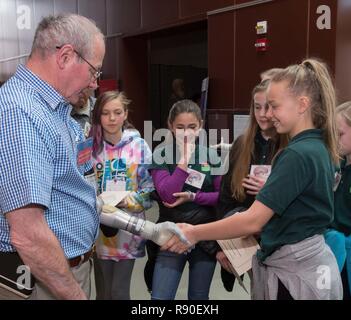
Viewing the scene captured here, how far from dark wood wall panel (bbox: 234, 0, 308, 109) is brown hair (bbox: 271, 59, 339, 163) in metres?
2.34

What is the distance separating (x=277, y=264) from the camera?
1.38 meters

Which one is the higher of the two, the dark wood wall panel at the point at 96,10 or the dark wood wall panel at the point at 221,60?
the dark wood wall panel at the point at 96,10

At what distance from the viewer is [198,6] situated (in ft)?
15.0

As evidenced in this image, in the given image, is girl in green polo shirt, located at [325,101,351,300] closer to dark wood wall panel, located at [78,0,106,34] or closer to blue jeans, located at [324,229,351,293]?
blue jeans, located at [324,229,351,293]

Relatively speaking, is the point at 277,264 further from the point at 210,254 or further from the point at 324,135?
the point at 210,254

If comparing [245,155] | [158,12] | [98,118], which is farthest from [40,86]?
[158,12]

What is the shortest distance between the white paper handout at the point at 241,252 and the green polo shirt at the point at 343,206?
1.40 feet

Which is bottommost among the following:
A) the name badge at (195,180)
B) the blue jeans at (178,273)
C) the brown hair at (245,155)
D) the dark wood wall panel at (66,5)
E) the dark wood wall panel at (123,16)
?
the blue jeans at (178,273)

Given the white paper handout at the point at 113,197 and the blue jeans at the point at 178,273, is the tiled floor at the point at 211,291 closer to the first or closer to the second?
the blue jeans at the point at 178,273

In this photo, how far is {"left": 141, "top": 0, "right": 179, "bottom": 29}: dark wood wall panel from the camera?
495 cm

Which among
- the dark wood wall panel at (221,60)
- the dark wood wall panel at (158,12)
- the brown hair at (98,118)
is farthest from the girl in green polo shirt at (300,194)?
the dark wood wall panel at (158,12)

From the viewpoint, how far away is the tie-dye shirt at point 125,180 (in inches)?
86.9

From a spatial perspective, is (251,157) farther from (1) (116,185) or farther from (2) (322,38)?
(2) (322,38)

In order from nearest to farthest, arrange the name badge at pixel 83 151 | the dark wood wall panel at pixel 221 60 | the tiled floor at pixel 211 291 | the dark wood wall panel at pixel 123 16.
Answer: the name badge at pixel 83 151, the tiled floor at pixel 211 291, the dark wood wall panel at pixel 221 60, the dark wood wall panel at pixel 123 16
